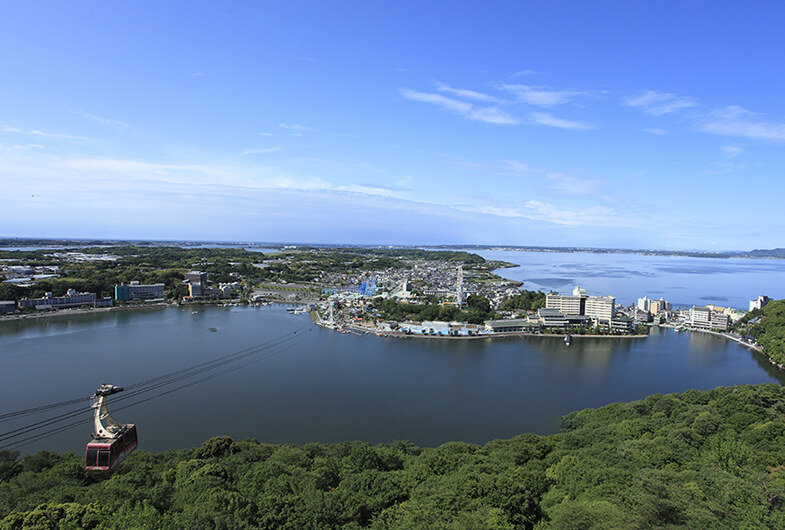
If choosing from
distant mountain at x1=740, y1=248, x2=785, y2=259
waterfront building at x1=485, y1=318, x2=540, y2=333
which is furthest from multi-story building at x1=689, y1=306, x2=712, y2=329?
distant mountain at x1=740, y1=248, x2=785, y2=259

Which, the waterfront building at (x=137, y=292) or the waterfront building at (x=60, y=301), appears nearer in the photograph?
the waterfront building at (x=60, y=301)

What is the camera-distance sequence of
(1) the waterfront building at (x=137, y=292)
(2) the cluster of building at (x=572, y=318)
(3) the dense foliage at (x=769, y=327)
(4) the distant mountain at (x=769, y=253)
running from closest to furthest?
(3) the dense foliage at (x=769, y=327) < (2) the cluster of building at (x=572, y=318) < (1) the waterfront building at (x=137, y=292) < (4) the distant mountain at (x=769, y=253)

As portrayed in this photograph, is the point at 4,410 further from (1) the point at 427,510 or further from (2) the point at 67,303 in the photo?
(2) the point at 67,303

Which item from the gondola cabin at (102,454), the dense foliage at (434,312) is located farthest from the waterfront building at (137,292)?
the gondola cabin at (102,454)

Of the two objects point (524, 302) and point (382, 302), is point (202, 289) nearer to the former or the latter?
point (382, 302)

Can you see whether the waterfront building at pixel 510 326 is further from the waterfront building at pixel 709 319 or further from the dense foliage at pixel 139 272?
the dense foliage at pixel 139 272
